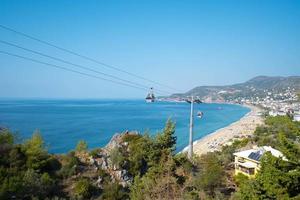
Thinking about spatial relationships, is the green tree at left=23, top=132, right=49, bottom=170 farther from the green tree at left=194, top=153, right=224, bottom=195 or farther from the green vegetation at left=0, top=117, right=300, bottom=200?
the green tree at left=194, top=153, right=224, bottom=195

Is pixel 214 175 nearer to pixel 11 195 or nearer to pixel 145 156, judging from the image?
pixel 145 156

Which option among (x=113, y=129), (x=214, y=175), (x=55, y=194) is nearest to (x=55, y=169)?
(x=55, y=194)

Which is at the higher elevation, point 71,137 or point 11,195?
point 11,195

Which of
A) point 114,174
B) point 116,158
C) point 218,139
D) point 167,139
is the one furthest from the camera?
point 218,139

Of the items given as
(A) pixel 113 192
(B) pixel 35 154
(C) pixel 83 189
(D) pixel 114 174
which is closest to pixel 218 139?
(D) pixel 114 174

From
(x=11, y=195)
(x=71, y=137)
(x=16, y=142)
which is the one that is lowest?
(x=71, y=137)

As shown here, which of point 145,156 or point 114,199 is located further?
point 145,156

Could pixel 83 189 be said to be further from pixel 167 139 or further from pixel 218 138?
pixel 218 138

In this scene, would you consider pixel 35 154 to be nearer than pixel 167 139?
Yes

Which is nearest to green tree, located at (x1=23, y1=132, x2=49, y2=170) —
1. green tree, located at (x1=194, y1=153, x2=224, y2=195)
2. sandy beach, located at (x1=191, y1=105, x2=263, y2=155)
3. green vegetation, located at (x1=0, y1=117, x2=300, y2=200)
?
green vegetation, located at (x1=0, y1=117, x2=300, y2=200)

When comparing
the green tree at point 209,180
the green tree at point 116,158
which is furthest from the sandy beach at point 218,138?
the green tree at point 116,158

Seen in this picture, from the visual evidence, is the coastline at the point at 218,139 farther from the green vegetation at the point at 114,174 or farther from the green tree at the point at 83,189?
the green tree at the point at 83,189
